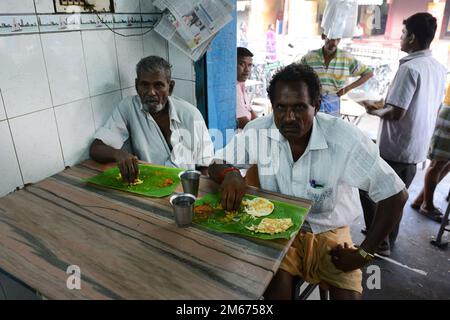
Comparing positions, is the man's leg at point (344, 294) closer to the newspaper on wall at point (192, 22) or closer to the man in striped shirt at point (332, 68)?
the newspaper on wall at point (192, 22)

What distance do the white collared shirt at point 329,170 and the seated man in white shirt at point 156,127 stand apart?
649mm

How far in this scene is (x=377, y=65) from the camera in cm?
766

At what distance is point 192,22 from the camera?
7.56ft

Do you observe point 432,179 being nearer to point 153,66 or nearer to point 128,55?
point 153,66

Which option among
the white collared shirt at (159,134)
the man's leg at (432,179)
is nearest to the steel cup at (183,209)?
the white collared shirt at (159,134)

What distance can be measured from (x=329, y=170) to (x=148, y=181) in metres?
0.93

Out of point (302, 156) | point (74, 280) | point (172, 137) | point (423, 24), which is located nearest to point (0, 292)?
point (74, 280)

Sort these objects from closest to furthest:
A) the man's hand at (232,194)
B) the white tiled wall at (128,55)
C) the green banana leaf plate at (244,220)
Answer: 1. the green banana leaf plate at (244,220)
2. the man's hand at (232,194)
3. the white tiled wall at (128,55)

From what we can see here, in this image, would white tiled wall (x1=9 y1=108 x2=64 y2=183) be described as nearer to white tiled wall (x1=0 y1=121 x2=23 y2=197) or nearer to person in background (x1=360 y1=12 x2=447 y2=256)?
white tiled wall (x1=0 y1=121 x2=23 y2=197)

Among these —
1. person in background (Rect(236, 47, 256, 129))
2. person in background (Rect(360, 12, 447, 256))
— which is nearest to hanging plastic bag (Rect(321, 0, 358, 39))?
person in background (Rect(360, 12, 447, 256))

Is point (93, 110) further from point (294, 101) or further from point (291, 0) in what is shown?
point (291, 0)

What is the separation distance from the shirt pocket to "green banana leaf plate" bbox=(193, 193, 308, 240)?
21cm

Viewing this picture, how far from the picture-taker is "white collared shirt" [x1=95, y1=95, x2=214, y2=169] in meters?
2.18

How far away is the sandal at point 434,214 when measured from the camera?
3250 mm
